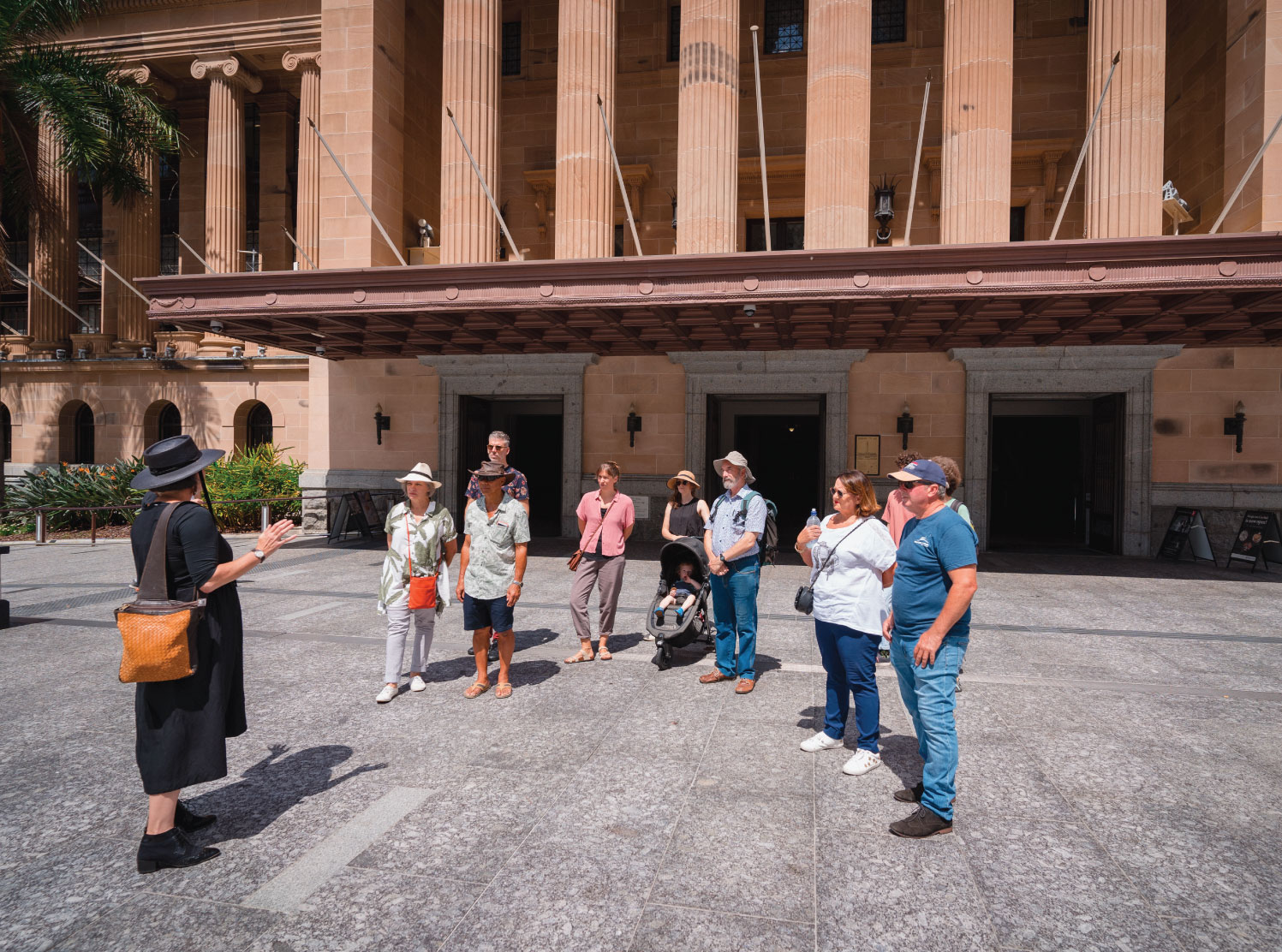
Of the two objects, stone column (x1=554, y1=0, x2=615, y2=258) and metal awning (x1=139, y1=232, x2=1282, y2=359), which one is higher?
stone column (x1=554, y1=0, x2=615, y2=258)

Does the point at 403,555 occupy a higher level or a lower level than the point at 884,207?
lower

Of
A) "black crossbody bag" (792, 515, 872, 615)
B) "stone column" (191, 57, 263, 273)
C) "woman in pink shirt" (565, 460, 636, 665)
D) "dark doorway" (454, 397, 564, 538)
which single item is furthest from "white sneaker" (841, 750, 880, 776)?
"stone column" (191, 57, 263, 273)

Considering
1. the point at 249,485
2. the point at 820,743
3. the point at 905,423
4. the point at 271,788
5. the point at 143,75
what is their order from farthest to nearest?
the point at 143,75 → the point at 249,485 → the point at 905,423 → the point at 820,743 → the point at 271,788

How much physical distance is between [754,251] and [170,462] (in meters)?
14.9

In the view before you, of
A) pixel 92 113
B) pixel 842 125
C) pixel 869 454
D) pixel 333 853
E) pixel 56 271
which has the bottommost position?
pixel 333 853

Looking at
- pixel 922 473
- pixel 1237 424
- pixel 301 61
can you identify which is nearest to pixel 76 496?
pixel 301 61

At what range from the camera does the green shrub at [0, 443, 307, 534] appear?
18562 millimetres

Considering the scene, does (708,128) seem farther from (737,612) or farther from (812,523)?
(812,523)

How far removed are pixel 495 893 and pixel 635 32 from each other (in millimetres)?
22054

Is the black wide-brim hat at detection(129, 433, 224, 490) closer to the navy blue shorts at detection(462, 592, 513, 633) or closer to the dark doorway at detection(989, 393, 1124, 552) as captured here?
the navy blue shorts at detection(462, 592, 513, 633)

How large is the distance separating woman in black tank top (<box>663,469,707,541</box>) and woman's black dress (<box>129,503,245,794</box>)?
13.6ft

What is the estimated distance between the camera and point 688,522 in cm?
695

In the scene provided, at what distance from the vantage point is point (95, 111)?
1744cm

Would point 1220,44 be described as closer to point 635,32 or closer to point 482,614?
point 635,32
